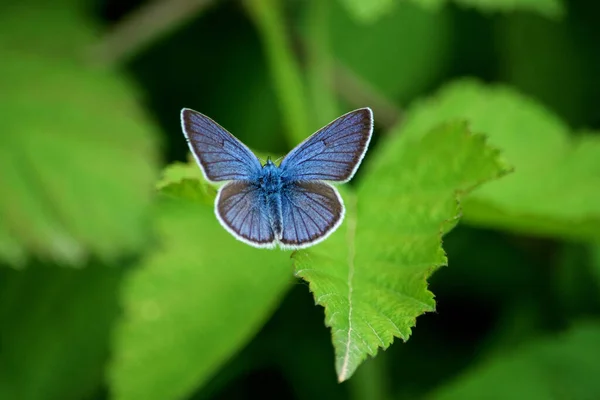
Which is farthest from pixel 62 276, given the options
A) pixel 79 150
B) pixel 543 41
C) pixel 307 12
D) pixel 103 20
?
pixel 543 41

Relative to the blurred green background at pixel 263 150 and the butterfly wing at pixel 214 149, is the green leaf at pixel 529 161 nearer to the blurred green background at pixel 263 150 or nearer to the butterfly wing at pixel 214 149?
the blurred green background at pixel 263 150

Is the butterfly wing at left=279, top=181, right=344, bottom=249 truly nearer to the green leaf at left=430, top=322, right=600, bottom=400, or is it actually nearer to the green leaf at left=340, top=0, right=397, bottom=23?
the green leaf at left=340, top=0, right=397, bottom=23

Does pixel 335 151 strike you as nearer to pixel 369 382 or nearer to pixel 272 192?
pixel 272 192

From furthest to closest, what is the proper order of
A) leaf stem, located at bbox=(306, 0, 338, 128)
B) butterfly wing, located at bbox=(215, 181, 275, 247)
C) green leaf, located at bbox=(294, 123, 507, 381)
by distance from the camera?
leaf stem, located at bbox=(306, 0, 338, 128)
butterfly wing, located at bbox=(215, 181, 275, 247)
green leaf, located at bbox=(294, 123, 507, 381)

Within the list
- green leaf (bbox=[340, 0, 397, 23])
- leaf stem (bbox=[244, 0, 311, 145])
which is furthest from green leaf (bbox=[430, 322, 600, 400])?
green leaf (bbox=[340, 0, 397, 23])

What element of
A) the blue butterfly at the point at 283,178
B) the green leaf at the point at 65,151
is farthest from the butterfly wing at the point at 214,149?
the green leaf at the point at 65,151

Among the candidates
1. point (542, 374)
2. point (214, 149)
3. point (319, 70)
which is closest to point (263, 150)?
point (319, 70)
